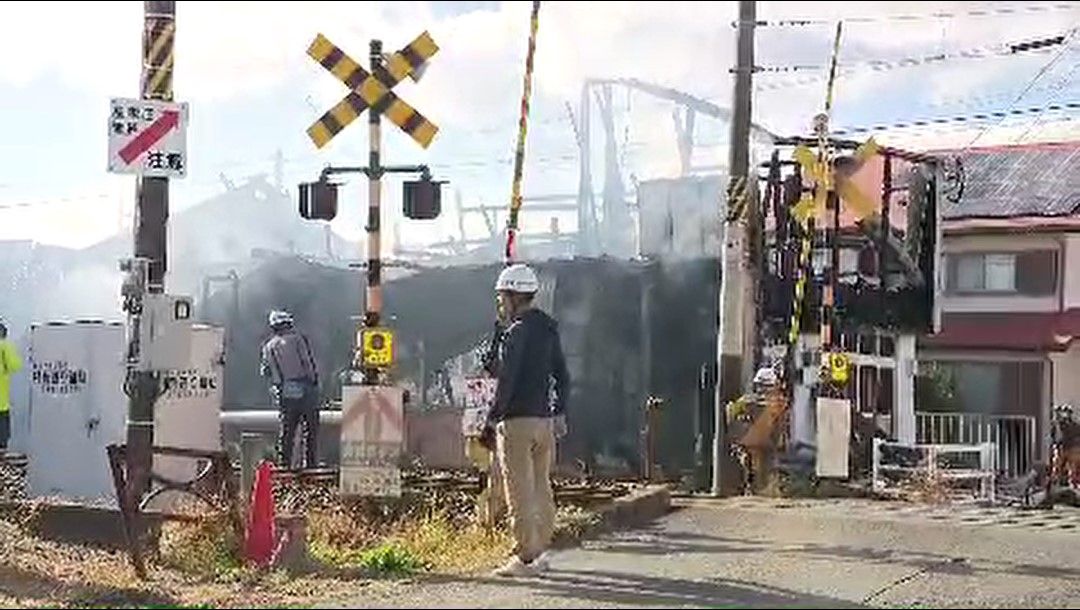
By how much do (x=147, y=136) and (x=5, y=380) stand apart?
A: 664 cm

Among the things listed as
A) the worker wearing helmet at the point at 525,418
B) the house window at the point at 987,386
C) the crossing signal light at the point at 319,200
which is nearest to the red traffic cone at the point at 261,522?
the worker wearing helmet at the point at 525,418

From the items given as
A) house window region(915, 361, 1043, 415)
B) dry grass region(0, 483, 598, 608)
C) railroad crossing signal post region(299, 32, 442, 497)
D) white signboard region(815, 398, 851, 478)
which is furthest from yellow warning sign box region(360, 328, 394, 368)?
house window region(915, 361, 1043, 415)

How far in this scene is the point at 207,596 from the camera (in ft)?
24.4

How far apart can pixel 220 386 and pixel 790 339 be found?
6255 mm

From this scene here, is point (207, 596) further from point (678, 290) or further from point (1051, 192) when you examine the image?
point (1051, 192)

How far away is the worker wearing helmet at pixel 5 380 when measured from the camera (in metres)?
14.0

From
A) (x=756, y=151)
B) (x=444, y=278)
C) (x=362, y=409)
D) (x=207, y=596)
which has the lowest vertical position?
(x=207, y=596)

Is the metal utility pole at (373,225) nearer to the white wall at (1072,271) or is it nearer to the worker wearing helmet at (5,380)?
the worker wearing helmet at (5,380)

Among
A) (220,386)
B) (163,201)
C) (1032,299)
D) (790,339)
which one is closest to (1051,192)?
(1032,299)

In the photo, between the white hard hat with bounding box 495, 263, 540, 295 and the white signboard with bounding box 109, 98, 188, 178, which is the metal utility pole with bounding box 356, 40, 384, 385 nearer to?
the white signboard with bounding box 109, 98, 188, 178

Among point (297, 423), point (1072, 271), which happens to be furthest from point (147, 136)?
point (1072, 271)

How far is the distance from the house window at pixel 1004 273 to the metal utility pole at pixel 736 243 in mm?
11727

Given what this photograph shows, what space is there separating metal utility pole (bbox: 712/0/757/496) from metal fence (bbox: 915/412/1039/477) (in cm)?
691

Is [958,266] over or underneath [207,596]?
over
